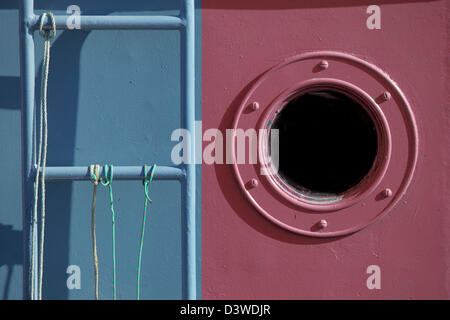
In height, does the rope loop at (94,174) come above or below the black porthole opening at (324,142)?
below

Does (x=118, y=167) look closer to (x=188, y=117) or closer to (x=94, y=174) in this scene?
(x=94, y=174)

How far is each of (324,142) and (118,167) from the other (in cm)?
66

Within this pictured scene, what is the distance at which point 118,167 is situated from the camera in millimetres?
1159

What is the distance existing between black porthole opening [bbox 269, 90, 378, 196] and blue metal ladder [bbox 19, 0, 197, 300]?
0.35 m

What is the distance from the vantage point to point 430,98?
1.33 meters

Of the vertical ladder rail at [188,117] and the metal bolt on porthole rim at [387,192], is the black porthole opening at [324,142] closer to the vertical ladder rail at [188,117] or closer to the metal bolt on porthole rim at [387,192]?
the metal bolt on porthole rim at [387,192]

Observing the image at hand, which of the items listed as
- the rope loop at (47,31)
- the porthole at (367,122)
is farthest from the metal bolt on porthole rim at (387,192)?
the rope loop at (47,31)

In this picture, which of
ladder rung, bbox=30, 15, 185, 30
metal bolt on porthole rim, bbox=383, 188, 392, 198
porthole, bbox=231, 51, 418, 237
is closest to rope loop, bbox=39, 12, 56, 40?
ladder rung, bbox=30, 15, 185, 30

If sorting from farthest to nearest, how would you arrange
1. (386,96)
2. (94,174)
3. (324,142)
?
(324,142) < (386,96) < (94,174)

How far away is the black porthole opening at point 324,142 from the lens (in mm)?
1396

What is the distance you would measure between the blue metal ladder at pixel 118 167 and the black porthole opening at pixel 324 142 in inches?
13.9

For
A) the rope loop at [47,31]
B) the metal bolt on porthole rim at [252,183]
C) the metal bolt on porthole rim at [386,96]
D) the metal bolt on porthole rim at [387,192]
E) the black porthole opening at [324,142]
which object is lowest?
the metal bolt on porthole rim at [387,192]

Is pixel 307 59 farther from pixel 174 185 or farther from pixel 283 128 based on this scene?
pixel 174 185

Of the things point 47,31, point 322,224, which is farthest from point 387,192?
point 47,31
